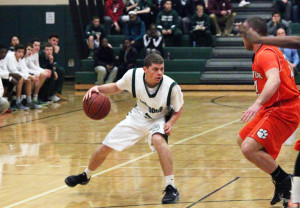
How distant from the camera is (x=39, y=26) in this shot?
70.8 ft

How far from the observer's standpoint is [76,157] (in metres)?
8.07

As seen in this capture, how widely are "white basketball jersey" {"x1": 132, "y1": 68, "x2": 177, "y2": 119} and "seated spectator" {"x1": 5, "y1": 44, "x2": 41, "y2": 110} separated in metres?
7.57

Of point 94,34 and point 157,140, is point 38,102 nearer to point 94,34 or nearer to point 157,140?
point 94,34

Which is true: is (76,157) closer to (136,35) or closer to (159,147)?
(159,147)

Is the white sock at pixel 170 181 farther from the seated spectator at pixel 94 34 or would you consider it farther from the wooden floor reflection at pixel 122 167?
the seated spectator at pixel 94 34

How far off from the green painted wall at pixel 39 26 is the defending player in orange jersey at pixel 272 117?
16067 mm

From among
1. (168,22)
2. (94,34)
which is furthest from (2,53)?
(168,22)

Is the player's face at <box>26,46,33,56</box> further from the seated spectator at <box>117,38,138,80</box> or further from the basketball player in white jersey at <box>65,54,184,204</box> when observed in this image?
the basketball player in white jersey at <box>65,54,184,204</box>

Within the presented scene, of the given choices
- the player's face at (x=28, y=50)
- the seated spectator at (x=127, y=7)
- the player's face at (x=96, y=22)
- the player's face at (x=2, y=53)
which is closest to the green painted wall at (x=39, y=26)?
the seated spectator at (x=127, y=7)

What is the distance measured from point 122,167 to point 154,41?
1055cm

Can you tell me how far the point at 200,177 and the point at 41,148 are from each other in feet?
9.12

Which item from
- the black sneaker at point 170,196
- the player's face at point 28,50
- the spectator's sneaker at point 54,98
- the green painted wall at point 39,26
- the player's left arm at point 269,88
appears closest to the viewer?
the player's left arm at point 269,88

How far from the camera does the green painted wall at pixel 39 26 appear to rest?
2133 cm

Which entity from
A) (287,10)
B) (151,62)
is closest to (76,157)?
(151,62)
